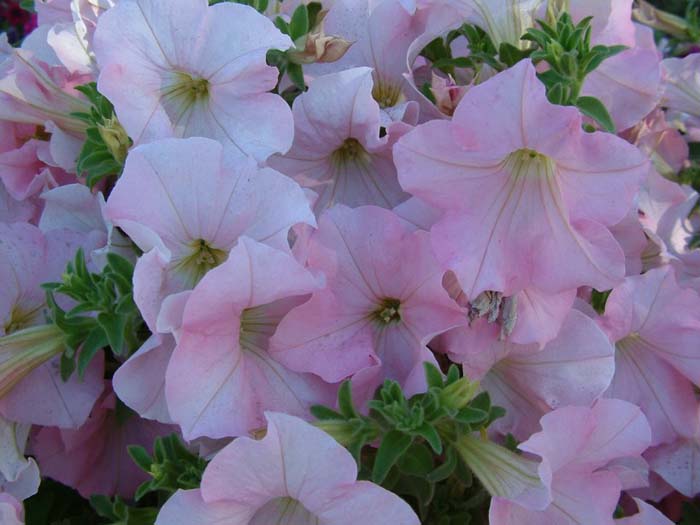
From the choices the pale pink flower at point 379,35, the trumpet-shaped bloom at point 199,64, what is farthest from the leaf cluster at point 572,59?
the trumpet-shaped bloom at point 199,64

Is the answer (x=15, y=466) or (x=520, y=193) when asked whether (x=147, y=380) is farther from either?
(x=520, y=193)

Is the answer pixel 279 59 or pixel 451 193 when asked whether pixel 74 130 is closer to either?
pixel 279 59

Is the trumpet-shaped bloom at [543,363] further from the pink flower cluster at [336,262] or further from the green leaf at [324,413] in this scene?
the green leaf at [324,413]

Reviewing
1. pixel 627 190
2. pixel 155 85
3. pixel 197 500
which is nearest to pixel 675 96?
pixel 627 190

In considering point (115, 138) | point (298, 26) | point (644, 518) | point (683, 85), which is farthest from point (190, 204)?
point (683, 85)

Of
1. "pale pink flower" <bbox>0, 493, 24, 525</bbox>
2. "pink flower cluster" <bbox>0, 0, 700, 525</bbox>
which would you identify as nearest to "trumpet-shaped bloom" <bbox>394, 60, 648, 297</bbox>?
"pink flower cluster" <bbox>0, 0, 700, 525</bbox>
